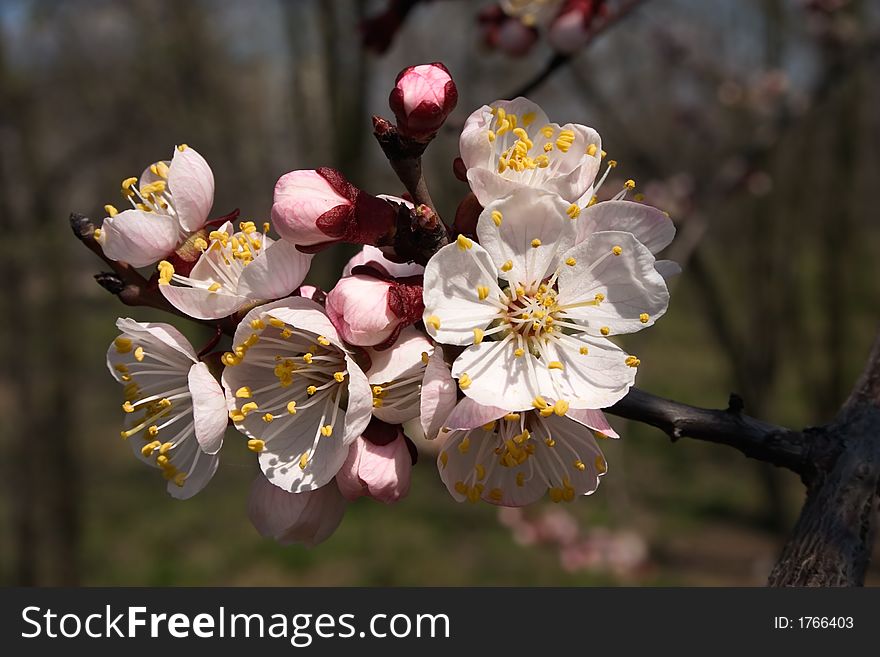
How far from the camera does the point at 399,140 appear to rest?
100 centimetres

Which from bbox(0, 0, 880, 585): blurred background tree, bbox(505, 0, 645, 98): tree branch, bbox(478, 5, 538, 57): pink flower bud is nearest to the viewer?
bbox(505, 0, 645, 98): tree branch

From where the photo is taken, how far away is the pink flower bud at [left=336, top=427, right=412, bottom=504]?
41.7 inches

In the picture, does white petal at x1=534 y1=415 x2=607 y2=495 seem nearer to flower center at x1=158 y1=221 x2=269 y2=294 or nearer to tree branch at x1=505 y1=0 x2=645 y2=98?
flower center at x1=158 y1=221 x2=269 y2=294

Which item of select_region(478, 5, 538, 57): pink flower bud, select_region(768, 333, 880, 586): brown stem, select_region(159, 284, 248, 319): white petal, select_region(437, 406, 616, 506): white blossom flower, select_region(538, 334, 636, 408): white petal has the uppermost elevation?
select_region(478, 5, 538, 57): pink flower bud

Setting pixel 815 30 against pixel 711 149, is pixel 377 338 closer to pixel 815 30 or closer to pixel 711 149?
pixel 815 30

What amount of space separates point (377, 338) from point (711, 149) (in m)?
6.24

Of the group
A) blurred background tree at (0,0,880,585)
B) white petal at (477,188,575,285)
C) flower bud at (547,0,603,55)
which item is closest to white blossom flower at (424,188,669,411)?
white petal at (477,188,575,285)

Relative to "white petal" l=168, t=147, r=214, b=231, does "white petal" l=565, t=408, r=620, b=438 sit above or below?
below

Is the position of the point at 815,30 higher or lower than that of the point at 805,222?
lower

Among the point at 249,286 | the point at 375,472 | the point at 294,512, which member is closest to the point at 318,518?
the point at 294,512

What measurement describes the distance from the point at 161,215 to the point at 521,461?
0.65m

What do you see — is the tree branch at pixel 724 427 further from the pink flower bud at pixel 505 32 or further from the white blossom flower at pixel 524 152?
the pink flower bud at pixel 505 32

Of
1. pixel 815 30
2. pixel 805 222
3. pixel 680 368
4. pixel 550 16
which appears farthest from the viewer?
pixel 680 368

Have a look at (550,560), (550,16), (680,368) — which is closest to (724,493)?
(550,560)
